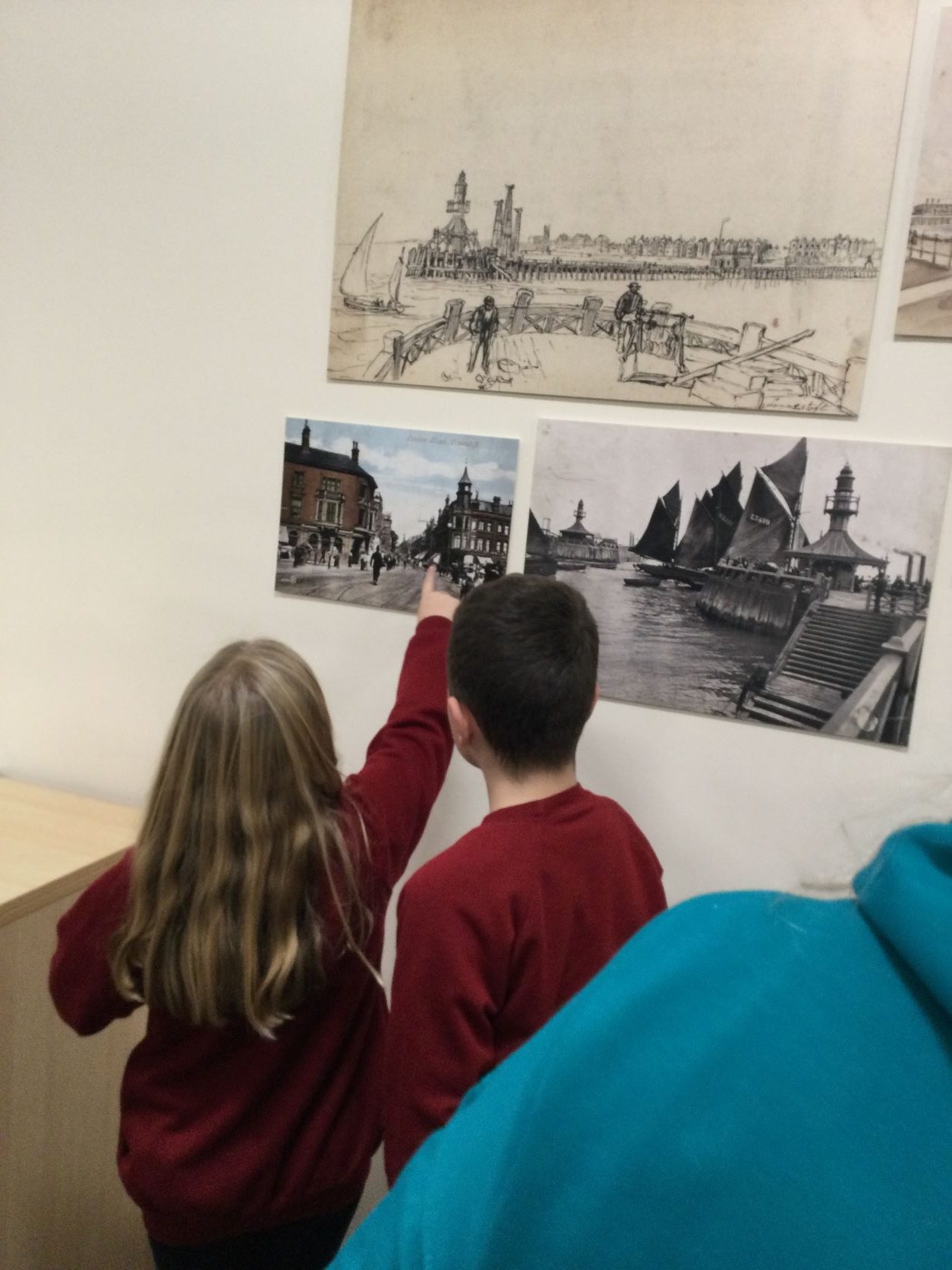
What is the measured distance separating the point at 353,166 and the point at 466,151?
7.6 inches

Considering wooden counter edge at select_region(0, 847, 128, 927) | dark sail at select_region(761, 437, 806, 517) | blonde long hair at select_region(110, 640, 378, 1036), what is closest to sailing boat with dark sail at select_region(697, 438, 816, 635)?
dark sail at select_region(761, 437, 806, 517)

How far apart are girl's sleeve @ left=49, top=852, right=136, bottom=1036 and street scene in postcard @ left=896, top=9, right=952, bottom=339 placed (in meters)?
1.19

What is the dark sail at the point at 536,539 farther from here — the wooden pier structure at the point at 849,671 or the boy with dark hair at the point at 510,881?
the wooden pier structure at the point at 849,671

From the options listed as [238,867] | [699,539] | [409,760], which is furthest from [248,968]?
[699,539]

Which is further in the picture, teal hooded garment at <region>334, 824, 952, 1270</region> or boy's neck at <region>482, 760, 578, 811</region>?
boy's neck at <region>482, 760, 578, 811</region>

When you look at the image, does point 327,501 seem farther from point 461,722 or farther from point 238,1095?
point 238,1095

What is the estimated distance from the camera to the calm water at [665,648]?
4.10 ft

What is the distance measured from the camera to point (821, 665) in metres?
1.20

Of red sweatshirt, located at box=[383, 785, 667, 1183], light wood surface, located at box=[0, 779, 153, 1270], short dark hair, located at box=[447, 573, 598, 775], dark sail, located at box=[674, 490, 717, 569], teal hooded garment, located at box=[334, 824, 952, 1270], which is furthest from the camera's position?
light wood surface, located at box=[0, 779, 153, 1270]

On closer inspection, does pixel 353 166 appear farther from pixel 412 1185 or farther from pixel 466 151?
pixel 412 1185

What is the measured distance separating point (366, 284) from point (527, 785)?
85 centimetres

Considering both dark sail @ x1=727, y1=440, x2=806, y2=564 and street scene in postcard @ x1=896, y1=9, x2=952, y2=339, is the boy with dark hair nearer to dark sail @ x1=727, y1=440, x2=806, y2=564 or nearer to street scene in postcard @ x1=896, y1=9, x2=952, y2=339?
dark sail @ x1=727, y1=440, x2=806, y2=564

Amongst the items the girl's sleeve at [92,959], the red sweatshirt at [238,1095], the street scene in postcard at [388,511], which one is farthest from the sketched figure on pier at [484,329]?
the girl's sleeve at [92,959]

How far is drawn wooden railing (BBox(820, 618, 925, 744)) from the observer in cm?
116
